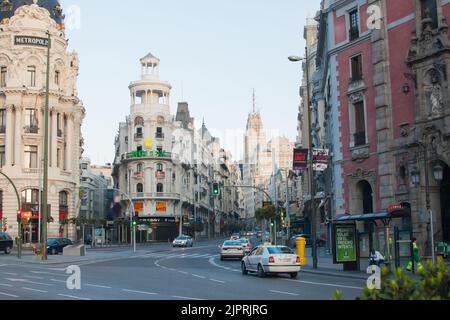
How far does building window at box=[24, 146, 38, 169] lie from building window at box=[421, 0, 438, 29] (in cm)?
5109

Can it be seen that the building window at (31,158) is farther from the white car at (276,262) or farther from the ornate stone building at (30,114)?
the white car at (276,262)

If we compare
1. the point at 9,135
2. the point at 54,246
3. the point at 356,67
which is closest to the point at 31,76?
the point at 9,135

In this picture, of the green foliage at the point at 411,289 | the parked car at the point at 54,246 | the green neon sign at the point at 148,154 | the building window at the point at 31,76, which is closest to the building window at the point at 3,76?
the building window at the point at 31,76

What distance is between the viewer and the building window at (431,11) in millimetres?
31578

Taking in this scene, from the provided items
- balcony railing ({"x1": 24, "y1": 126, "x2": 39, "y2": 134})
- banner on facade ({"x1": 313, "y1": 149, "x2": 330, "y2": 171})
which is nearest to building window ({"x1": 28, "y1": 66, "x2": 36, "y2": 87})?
balcony railing ({"x1": 24, "y1": 126, "x2": 39, "y2": 134})

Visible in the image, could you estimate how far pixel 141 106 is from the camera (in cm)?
9912

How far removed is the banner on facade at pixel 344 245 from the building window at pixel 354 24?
14.7 meters

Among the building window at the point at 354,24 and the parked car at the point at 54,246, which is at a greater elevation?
the building window at the point at 354,24

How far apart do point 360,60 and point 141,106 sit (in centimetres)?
6667

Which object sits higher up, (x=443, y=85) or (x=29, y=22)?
(x=29, y=22)

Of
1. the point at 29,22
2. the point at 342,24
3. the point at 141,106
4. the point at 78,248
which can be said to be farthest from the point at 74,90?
the point at 342,24

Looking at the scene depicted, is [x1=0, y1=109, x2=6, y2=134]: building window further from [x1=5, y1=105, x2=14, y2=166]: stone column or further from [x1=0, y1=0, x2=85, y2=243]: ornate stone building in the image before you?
[x1=5, y1=105, x2=14, y2=166]: stone column
